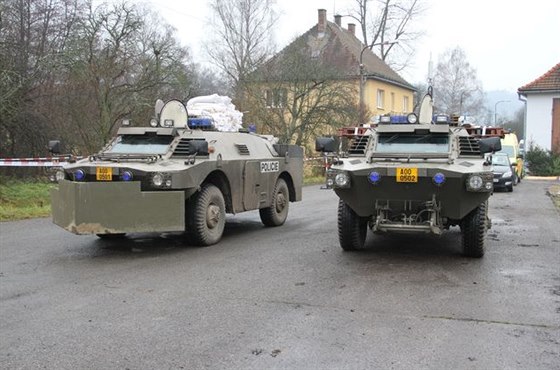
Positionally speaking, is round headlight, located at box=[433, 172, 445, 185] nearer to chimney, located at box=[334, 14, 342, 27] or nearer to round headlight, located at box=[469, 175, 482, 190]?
round headlight, located at box=[469, 175, 482, 190]

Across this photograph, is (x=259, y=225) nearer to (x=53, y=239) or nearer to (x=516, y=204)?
(x=53, y=239)

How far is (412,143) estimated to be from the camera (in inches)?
331

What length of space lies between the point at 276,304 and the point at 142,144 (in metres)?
4.26

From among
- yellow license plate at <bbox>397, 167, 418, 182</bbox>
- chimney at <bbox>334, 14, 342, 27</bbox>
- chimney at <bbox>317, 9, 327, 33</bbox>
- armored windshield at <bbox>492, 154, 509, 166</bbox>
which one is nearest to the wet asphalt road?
yellow license plate at <bbox>397, 167, 418, 182</bbox>

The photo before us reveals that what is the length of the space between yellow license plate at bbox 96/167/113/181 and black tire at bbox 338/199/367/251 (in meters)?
3.06

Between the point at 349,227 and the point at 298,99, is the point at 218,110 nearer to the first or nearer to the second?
the point at 349,227

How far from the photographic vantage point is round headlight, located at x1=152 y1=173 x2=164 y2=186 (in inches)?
317

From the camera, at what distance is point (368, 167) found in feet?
25.1

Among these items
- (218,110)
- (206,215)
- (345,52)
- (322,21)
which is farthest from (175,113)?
(322,21)

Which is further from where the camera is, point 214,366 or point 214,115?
point 214,115

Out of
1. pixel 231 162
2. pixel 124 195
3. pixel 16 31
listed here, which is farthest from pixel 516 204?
pixel 16 31

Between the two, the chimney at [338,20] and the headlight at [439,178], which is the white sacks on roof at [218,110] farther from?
the chimney at [338,20]

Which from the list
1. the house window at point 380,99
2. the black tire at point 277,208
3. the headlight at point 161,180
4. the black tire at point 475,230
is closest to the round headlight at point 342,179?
the black tire at point 475,230

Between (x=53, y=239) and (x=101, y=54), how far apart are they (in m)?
11.3
